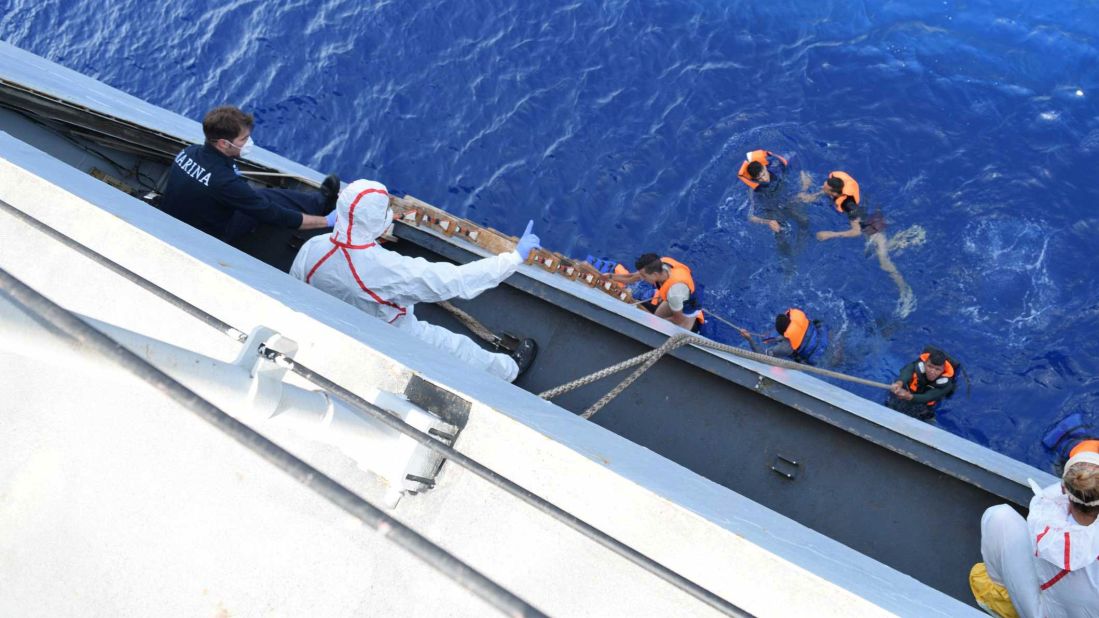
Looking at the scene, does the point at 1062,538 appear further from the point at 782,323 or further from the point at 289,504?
the point at 782,323

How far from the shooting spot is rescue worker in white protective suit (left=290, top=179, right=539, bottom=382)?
16.6 feet

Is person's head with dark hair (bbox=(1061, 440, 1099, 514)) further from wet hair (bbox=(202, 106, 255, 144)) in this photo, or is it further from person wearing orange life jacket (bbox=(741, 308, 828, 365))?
person wearing orange life jacket (bbox=(741, 308, 828, 365))

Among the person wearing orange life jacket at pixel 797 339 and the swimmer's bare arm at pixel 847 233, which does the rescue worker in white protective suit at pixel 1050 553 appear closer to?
the person wearing orange life jacket at pixel 797 339

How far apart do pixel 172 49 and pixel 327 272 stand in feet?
37.5

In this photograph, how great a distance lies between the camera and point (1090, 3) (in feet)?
36.3

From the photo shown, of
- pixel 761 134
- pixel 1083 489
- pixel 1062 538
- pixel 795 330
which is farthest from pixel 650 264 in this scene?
pixel 1062 538

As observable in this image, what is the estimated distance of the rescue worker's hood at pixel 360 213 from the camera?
511 centimetres

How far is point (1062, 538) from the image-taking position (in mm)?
3418

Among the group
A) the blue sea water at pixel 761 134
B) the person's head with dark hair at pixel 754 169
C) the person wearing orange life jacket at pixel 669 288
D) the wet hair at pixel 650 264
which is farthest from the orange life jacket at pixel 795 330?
the person's head with dark hair at pixel 754 169

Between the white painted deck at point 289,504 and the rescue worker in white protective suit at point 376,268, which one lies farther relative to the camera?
the rescue worker in white protective suit at point 376,268

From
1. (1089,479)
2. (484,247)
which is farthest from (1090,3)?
(1089,479)

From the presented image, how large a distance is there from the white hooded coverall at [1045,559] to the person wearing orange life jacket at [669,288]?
4.71 m

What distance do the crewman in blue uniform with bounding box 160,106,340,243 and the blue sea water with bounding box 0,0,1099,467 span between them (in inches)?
214

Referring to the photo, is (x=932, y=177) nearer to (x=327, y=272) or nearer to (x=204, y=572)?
(x=327, y=272)
